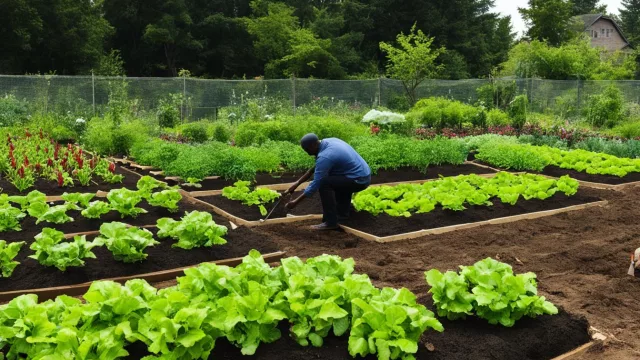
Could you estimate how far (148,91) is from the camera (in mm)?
18469

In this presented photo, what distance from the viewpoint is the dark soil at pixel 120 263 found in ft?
16.4

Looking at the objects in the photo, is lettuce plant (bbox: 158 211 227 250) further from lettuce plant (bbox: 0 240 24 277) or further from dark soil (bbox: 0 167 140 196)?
dark soil (bbox: 0 167 140 196)

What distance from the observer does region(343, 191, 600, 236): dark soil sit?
740 cm

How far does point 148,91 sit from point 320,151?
12573 millimetres

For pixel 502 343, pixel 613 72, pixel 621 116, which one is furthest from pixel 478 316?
pixel 613 72

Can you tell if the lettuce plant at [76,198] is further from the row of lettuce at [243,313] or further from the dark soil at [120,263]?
the row of lettuce at [243,313]

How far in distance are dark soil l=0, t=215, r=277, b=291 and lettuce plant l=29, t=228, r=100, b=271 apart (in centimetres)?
10

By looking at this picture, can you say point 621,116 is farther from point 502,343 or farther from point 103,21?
point 103,21

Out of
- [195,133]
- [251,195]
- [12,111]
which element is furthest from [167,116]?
[251,195]

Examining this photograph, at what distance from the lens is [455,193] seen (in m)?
8.45

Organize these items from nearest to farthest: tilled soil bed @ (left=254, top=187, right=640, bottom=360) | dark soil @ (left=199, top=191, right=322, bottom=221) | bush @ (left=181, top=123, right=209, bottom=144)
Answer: tilled soil bed @ (left=254, top=187, right=640, bottom=360) → dark soil @ (left=199, top=191, right=322, bottom=221) → bush @ (left=181, top=123, right=209, bottom=144)

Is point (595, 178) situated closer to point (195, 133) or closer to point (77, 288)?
point (195, 133)

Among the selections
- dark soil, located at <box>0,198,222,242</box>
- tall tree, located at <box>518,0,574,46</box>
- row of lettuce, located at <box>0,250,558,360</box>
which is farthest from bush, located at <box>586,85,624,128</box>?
tall tree, located at <box>518,0,574,46</box>

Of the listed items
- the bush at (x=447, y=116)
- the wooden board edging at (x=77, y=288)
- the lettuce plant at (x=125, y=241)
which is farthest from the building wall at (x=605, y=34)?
the lettuce plant at (x=125, y=241)
